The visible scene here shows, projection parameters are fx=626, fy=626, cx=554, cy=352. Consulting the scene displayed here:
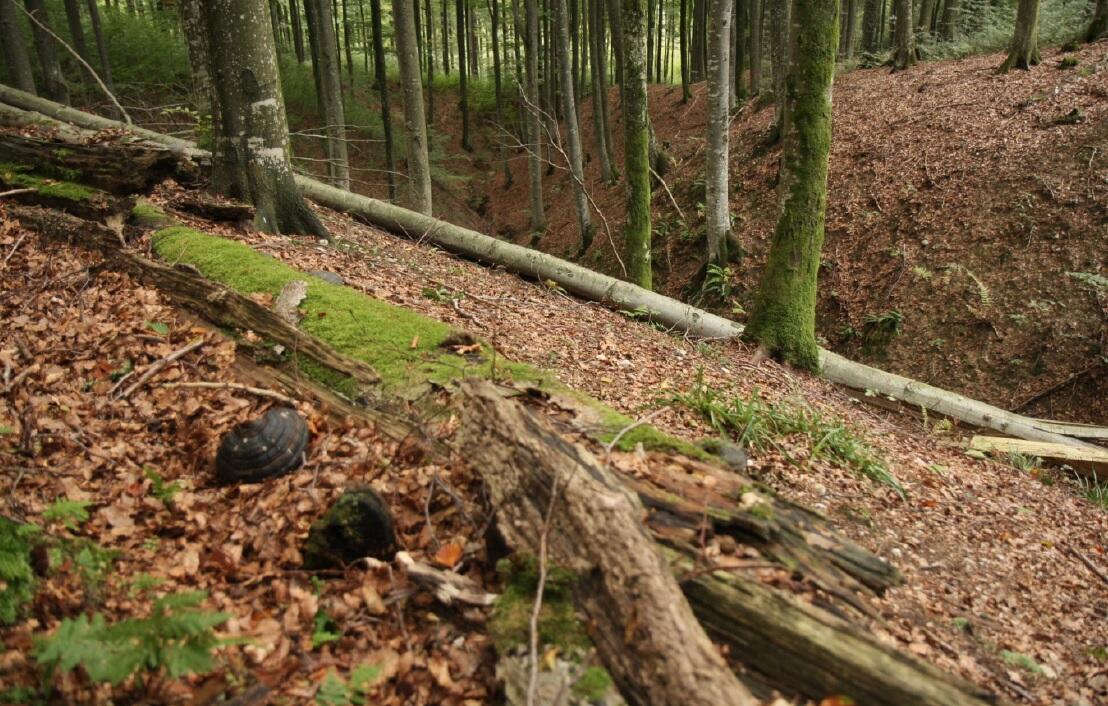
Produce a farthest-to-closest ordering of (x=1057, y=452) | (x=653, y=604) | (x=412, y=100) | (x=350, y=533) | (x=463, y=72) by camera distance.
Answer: (x=463, y=72)
(x=412, y=100)
(x=1057, y=452)
(x=350, y=533)
(x=653, y=604)

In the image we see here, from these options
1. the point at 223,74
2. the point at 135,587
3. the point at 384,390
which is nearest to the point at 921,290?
the point at 384,390

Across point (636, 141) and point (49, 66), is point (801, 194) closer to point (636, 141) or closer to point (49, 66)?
point (636, 141)

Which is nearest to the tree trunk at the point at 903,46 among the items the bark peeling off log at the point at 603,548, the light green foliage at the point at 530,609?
the bark peeling off log at the point at 603,548

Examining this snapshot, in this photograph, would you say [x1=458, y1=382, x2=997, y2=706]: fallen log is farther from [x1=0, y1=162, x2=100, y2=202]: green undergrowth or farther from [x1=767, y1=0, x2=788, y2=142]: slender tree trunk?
[x1=767, y1=0, x2=788, y2=142]: slender tree trunk

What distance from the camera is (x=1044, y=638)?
13.1 feet

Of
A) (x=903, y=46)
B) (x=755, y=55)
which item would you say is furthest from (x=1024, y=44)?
(x=755, y=55)

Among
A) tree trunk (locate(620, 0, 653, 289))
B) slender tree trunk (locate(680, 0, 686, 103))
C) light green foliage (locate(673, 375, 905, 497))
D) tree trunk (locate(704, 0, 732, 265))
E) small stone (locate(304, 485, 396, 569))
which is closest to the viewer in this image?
small stone (locate(304, 485, 396, 569))

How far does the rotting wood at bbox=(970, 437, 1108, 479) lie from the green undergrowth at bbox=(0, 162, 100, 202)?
1022 cm

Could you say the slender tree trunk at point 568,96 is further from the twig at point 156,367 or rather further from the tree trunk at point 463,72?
the twig at point 156,367

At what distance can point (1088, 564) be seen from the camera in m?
5.15

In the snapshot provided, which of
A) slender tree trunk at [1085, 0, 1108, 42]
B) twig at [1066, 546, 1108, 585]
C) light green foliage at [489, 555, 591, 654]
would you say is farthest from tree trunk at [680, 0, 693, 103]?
light green foliage at [489, 555, 591, 654]

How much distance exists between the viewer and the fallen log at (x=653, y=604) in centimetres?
232

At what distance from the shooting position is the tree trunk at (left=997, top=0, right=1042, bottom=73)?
14383 mm

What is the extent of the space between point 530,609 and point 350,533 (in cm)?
99
